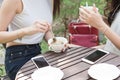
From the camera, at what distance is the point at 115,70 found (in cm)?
208

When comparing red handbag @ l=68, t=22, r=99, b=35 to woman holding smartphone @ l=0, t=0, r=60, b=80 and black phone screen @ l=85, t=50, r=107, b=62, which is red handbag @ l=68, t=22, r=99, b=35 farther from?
black phone screen @ l=85, t=50, r=107, b=62

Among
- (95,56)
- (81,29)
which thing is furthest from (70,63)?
(81,29)

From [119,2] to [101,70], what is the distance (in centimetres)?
99

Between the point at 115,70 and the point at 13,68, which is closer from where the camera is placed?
the point at 115,70

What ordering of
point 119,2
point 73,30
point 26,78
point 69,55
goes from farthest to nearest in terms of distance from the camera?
1. point 73,30
2. point 119,2
3. point 69,55
4. point 26,78

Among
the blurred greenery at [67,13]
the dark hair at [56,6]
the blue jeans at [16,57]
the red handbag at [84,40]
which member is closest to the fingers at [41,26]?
the blue jeans at [16,57]

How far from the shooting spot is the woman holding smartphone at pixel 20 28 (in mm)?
2389

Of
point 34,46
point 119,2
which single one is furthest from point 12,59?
point 119,2

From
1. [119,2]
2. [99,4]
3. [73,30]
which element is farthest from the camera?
[99,4]

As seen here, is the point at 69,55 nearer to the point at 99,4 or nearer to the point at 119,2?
→ the point at 119,2

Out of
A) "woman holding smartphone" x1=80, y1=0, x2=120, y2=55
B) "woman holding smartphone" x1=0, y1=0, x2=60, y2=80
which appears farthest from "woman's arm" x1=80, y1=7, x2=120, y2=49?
"woman holding smartphone" x1=0, y1=0, x2=60, y2=80

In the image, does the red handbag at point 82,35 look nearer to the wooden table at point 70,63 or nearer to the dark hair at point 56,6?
the dark hair at point 56,6

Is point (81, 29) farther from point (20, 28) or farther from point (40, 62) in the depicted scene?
point (40, 62)

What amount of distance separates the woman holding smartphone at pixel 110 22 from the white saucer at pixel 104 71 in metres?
0.43
